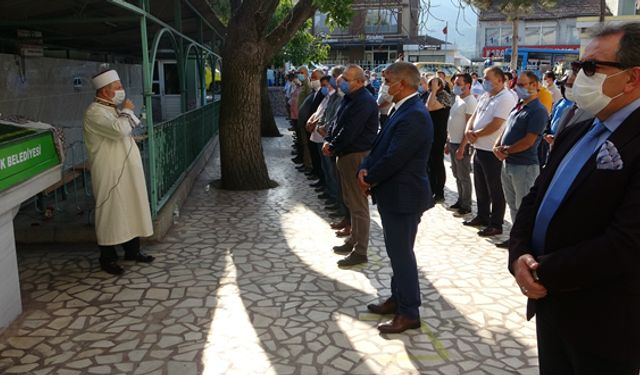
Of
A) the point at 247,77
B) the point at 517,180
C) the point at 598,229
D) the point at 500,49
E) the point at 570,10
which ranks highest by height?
the point at 570,10

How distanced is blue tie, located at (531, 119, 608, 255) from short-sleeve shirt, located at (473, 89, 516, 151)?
Result: 13.3 ft

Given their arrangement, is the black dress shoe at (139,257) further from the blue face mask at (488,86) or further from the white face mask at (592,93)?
the white face mask at (592,93)

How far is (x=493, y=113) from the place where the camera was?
19.9ft

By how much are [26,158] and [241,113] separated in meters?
4.48

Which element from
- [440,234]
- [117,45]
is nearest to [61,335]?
[440,234]

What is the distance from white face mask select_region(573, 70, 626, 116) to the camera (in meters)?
1.98

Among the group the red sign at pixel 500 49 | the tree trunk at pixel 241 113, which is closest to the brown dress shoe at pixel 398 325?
the tree trunk at pixel 241 113

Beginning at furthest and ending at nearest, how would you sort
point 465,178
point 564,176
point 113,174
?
point 465,178 → point 113,174 → point 564,176

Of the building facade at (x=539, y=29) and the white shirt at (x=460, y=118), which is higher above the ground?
the building facade at (x=539, y=29)

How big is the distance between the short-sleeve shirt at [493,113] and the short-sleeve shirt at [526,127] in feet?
1.35

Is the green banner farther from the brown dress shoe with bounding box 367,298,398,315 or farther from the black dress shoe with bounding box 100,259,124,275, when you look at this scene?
the brown dress shoe with bounding box 367,298,398,315

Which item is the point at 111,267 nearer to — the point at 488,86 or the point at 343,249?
the point at 343,249

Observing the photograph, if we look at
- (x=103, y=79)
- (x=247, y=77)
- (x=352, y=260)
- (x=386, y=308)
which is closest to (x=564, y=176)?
(x=386, y=308)

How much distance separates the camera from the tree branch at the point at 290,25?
302 inches
